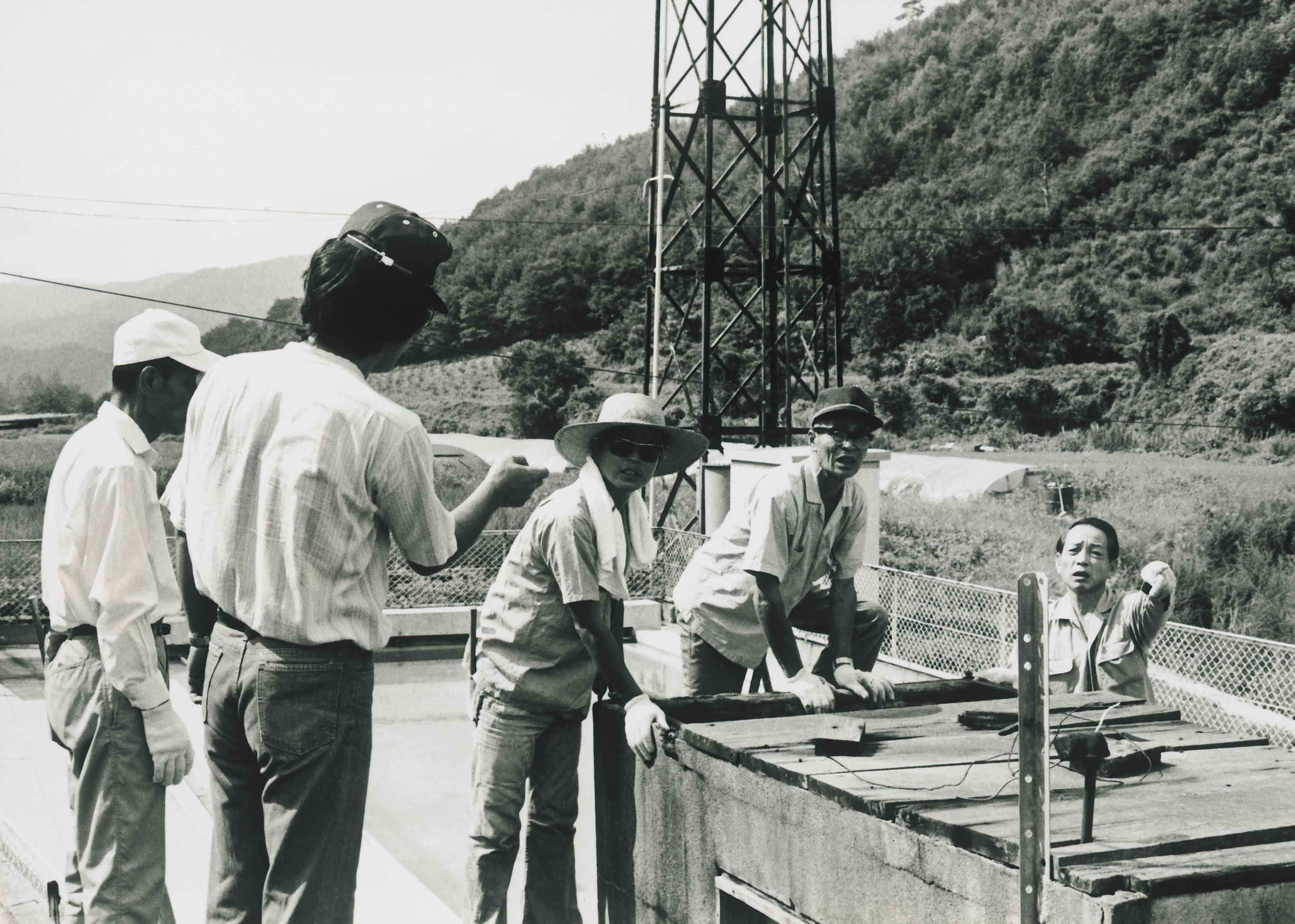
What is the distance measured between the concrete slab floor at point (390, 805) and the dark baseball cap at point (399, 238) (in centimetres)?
206

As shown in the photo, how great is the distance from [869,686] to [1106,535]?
1083 mm

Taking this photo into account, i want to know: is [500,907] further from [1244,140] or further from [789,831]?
[1244,140]

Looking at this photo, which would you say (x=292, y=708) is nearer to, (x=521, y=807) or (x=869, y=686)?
(x=521, y=807)

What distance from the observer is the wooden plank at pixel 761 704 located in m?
3.51

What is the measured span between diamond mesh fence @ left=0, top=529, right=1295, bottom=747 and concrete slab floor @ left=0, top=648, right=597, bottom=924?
1.07 metres

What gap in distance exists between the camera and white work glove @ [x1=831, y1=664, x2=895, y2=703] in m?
3.59

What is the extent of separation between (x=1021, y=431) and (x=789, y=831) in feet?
114

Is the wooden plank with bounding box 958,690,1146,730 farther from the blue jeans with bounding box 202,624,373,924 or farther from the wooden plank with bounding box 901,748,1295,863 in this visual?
the blue jeans with bounding box 202,624,373,924

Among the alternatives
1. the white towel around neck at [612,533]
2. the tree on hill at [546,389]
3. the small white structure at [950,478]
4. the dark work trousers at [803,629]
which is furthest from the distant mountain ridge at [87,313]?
the white towel around neck at [612,533]

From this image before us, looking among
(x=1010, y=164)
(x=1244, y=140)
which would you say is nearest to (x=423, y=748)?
(x=1244, y=140)

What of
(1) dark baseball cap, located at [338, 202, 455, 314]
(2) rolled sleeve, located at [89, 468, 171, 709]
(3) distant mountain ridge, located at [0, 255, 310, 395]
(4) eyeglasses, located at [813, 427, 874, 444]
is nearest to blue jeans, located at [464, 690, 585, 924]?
(2) rolled sleeve, located at [89, 468, 171, 709]

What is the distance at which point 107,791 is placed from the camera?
273 centimetres

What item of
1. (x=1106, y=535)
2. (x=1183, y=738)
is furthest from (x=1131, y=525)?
(x=1183, y=738)

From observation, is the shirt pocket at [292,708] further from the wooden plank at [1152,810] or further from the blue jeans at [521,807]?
the blue jeans at [521,807]
